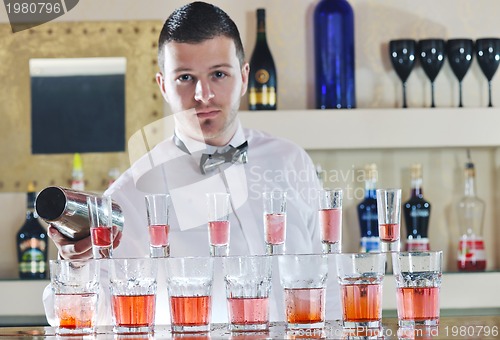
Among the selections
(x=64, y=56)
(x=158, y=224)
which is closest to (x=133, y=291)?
(x=158, y=224)

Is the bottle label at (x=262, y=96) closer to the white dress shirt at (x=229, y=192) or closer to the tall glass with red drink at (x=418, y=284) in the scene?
the white dress shirt at (x=229, y=192)

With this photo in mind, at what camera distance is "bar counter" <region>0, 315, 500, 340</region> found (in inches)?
51.9

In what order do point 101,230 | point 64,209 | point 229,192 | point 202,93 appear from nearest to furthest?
point 101,230 → point 64,209 → point 202,93 → point 229,192

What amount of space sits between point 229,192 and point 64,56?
41.7 inches

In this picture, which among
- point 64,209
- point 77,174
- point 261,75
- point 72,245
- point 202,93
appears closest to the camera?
point 64,209

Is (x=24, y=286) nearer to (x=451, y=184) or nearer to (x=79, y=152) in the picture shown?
(x=79, y=152)

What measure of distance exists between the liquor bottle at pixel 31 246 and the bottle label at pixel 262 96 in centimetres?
82

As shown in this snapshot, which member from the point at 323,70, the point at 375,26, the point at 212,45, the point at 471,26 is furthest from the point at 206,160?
the point at 471,26

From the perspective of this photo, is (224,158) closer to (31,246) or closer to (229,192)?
(229,192)

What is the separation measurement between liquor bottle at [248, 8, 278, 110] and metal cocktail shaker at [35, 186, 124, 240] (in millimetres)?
1547

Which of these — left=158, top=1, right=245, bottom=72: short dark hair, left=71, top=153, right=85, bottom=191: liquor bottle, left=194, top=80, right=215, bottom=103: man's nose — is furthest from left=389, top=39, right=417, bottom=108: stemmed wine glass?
left=71, top=153, right=85, bottom=191: liquor bottle

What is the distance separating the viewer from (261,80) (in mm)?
3135

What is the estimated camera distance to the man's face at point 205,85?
7.89 feet

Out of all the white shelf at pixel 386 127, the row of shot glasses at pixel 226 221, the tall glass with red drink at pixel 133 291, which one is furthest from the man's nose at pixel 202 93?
the tall glass with red drink at pixel 133 291
